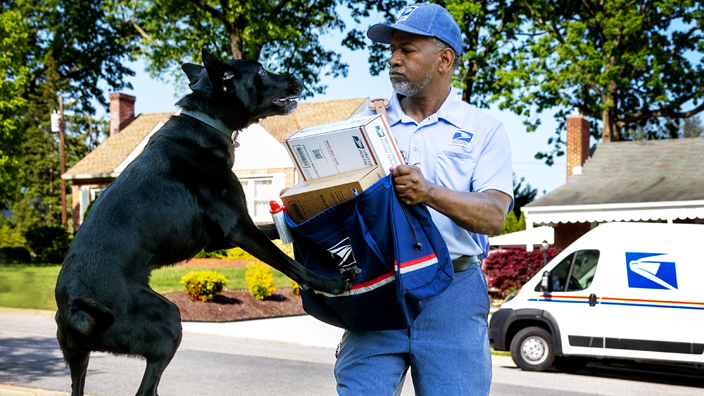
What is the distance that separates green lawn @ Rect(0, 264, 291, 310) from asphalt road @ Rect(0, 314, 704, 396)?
192 inches

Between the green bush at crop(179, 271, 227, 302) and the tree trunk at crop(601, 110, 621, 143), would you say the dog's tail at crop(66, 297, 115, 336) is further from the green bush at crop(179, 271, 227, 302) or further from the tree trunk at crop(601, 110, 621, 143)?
the tree trunk at crop(601, 110, 621, 143)

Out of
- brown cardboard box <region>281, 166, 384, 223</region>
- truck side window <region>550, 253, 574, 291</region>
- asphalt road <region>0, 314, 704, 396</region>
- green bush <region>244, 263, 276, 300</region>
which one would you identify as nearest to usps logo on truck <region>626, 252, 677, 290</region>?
truck side window <region>550, 253, 574, 291</region>

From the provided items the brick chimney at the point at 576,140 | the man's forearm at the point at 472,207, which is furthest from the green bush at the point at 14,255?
the man's forearm at the point at 472,207

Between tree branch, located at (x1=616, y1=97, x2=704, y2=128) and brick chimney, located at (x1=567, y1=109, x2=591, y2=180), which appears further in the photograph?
tree branch, located at (x1=616, y1=97, x2=704, y2=128)

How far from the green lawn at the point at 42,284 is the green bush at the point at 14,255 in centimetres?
602

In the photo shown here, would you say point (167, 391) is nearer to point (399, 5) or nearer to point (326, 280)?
point (326, 280)

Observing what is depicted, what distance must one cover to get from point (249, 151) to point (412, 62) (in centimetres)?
3058

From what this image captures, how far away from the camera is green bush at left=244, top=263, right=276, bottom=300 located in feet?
58.9

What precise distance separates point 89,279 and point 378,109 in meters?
1.49

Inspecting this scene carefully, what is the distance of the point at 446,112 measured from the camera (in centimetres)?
311

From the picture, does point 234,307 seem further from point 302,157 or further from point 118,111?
point 118,111

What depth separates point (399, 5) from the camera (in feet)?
101

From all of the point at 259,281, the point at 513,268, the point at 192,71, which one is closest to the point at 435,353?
the point at 192,71

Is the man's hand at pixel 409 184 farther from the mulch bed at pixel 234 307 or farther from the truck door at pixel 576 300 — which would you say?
the mulch bed at pixel 234 307
